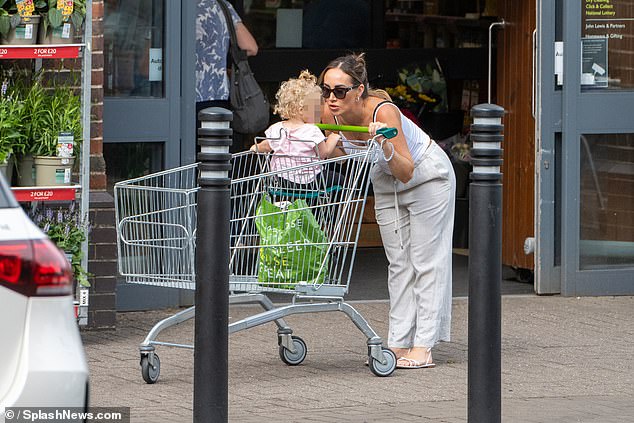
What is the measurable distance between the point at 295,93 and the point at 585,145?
3096 millimetres

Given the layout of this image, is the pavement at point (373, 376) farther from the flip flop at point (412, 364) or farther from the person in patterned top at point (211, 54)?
the person in patterned top at point (211, 54)

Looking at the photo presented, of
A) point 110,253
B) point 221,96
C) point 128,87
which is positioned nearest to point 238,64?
point 221,96

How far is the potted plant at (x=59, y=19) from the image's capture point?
24.2 ft

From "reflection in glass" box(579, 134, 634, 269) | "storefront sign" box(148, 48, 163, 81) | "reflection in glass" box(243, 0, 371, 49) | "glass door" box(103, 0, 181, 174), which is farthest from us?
"reflection in glass" box(243, 0, 371, 49)

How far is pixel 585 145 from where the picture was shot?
9555mm

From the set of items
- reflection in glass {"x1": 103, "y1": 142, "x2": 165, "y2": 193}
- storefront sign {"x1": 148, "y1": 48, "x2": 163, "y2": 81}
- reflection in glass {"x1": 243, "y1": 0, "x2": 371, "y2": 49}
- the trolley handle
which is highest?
reflection in glass {"x1": 243, "y1": 0, "x2": 371, "y2": 49}

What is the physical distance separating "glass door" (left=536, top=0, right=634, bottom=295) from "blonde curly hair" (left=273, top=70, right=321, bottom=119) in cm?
277

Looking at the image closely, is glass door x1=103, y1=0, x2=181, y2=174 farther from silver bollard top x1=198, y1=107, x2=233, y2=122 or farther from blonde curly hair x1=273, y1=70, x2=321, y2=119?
silver bollard top x1=198, y1=107, x2=233, y2=122

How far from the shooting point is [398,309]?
7453 millimetres

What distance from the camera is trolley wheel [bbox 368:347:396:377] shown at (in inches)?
280

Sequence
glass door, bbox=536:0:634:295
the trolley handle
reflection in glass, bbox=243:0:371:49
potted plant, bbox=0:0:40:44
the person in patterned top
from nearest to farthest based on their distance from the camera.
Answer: the trolley handle
potted plant, bbox=0:0:40:44
the person in patterned top
glass door, bbox=536:0:634:295
reflection in glass, bbox=243:0:371:49

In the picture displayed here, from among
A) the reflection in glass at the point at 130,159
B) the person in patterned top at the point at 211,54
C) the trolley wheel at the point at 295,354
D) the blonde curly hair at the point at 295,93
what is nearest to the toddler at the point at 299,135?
the blonde curly hair at the point at 295,93

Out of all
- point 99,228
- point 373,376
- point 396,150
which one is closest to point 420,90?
point 99,228

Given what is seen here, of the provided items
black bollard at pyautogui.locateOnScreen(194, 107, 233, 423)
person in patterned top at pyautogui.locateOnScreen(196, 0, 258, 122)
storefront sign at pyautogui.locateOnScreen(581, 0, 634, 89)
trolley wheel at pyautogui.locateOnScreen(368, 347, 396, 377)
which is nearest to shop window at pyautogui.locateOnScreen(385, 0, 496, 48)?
storefront sign at pyautogui.locateOnScreen(581, 0, 634, 89)
